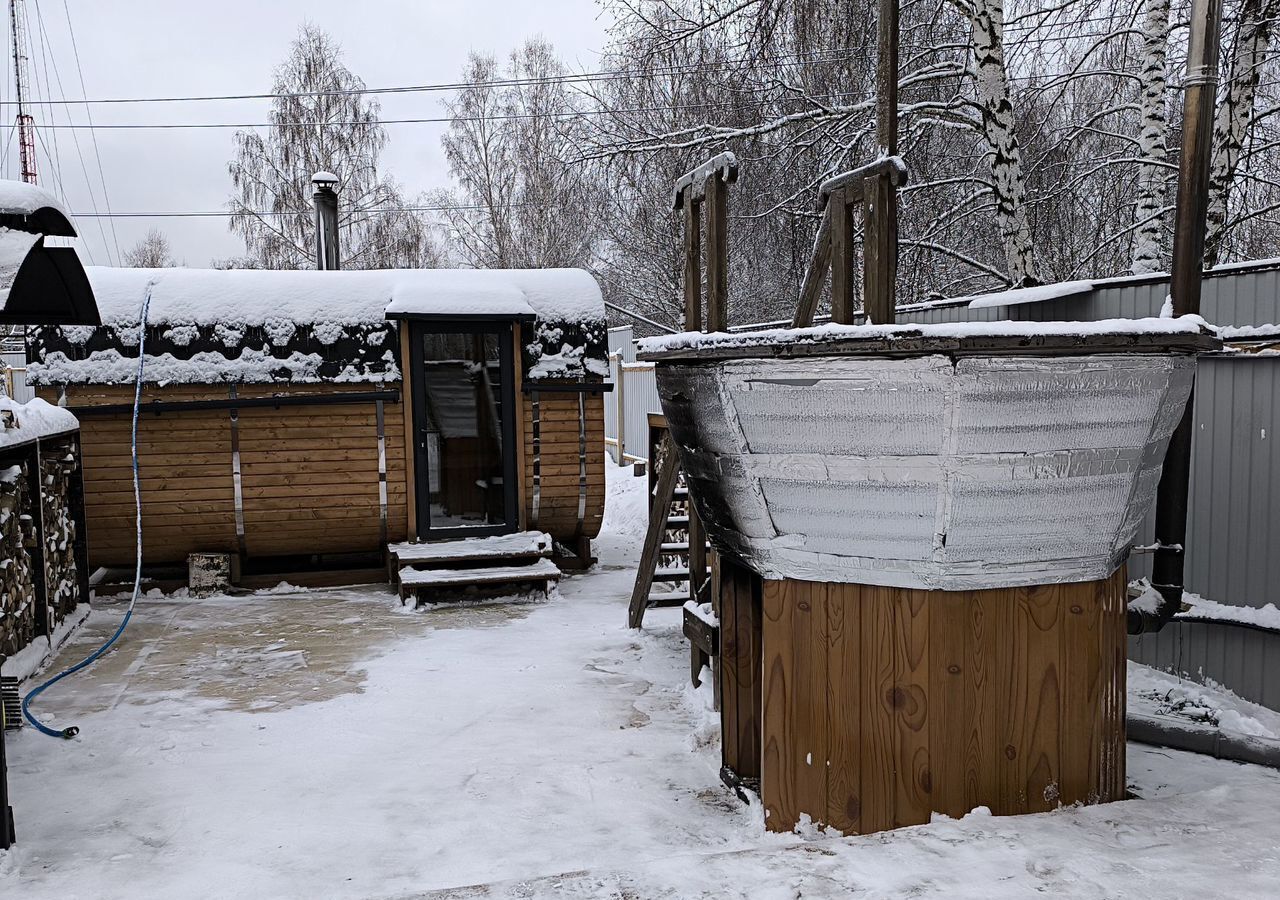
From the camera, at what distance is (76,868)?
3078mm

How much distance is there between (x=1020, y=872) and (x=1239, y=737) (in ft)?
6.13

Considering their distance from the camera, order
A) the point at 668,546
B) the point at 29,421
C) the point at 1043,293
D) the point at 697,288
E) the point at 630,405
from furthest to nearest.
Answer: the point at 630,405, the point at 668,546, the point at 29,421, the point at 1043,293, the point at 697,288

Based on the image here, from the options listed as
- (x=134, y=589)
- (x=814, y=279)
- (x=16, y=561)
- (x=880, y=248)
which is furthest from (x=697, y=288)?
(x=134, y=589)

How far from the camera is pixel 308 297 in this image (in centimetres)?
761

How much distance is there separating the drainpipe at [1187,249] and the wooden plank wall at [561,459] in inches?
185

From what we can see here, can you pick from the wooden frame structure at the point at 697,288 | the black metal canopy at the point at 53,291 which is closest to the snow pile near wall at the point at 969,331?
the wooden frame structure at the point at 697,288

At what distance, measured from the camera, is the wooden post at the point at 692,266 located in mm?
4637

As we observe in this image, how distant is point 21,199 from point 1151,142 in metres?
7.12

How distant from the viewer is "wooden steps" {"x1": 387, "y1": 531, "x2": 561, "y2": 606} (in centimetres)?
703

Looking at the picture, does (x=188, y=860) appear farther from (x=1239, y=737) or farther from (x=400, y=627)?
(x=1239, y=737)

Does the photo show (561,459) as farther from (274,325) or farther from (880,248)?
(880,248)

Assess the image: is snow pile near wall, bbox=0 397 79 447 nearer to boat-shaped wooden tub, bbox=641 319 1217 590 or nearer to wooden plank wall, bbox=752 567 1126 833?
boat-shaped wooden tub, bbox=641 319 1217 590

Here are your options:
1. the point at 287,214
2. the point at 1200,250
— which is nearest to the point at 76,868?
the point at 1200,250

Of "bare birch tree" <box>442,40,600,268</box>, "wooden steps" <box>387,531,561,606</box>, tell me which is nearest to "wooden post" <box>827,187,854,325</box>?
"wooden steps" <box>387,531,561,606</box>
